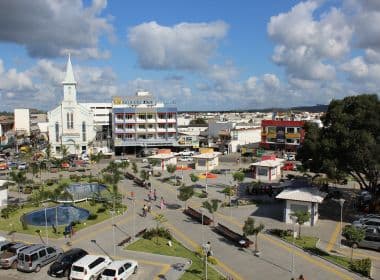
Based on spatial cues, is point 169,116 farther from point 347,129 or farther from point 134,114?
point 347,129

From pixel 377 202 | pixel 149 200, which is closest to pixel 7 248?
pixel 149 200

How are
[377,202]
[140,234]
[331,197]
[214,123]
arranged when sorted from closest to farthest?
1. [140,234]
2. [377,202]
3. [331,197]
4. [214,123]

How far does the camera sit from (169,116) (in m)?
88.2

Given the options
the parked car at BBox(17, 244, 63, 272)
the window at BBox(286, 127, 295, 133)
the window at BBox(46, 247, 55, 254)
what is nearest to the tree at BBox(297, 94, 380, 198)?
the window at BBox(46, 247, 55, 254)

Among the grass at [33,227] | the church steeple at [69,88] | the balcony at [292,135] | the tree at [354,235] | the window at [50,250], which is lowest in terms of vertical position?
the grass at [33,227]

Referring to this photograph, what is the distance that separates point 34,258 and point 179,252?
30.2 ft

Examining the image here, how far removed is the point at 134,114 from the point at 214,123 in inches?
1124

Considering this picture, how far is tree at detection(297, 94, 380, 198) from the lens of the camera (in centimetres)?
3338

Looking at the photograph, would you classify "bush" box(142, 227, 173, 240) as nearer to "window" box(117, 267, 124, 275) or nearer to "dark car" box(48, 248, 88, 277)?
"dark car" box(48, 248, 88, 277)

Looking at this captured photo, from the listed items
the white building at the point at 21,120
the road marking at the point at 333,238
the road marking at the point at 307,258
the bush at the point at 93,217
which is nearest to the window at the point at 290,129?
the road marking at the point at 333,238

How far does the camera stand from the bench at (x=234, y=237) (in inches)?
1100

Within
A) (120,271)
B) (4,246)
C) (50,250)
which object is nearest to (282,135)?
(50,250)

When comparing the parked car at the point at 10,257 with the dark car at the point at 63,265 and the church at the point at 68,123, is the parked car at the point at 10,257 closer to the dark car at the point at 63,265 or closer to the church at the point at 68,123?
the dark car at the point at 63,265

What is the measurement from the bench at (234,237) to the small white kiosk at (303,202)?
601 centimetres
